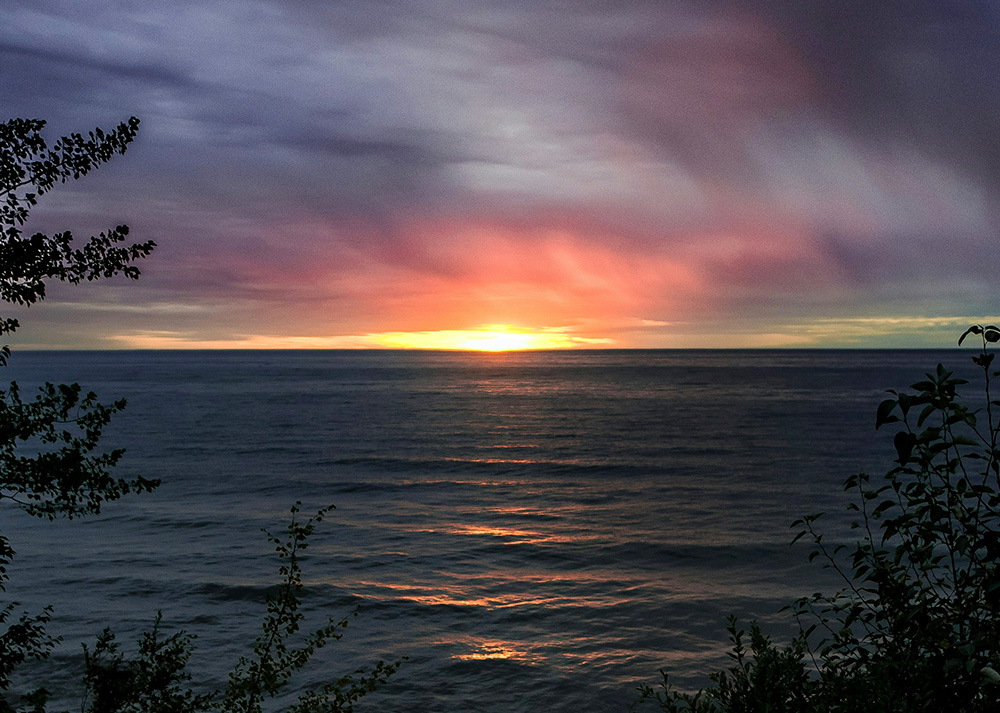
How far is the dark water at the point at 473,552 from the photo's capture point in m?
15.2

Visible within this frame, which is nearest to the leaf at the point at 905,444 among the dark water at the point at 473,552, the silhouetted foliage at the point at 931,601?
the silhouetted foliage at the point at 931,601

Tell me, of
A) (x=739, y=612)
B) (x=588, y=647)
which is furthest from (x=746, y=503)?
(x=588, y=647)

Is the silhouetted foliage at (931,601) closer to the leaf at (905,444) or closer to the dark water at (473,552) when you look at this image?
the leaf at (905,444)

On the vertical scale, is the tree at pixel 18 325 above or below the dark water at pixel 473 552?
above

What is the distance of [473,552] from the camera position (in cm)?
2436

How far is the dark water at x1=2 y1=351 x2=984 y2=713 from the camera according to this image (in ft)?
50.0

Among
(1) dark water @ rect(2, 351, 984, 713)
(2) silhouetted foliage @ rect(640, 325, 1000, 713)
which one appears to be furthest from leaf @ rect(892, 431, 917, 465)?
(1) dark water @ rect(2, 351, 984, 713)

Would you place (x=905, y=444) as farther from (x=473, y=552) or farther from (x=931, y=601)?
(x=473, y=552)

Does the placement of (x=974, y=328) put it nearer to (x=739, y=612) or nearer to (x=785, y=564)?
(x=739, y=612)

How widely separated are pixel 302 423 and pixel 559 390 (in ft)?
223

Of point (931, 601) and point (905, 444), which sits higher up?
point (905, 444)

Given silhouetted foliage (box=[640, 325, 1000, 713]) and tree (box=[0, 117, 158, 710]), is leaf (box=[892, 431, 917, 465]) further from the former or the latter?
tree (box=[0, 117, 158, 710])

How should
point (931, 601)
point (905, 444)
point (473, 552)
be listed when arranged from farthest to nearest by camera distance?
point (473, 552), point (931, 601), point (905, 444)

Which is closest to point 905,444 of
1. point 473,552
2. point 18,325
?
point 18,325
